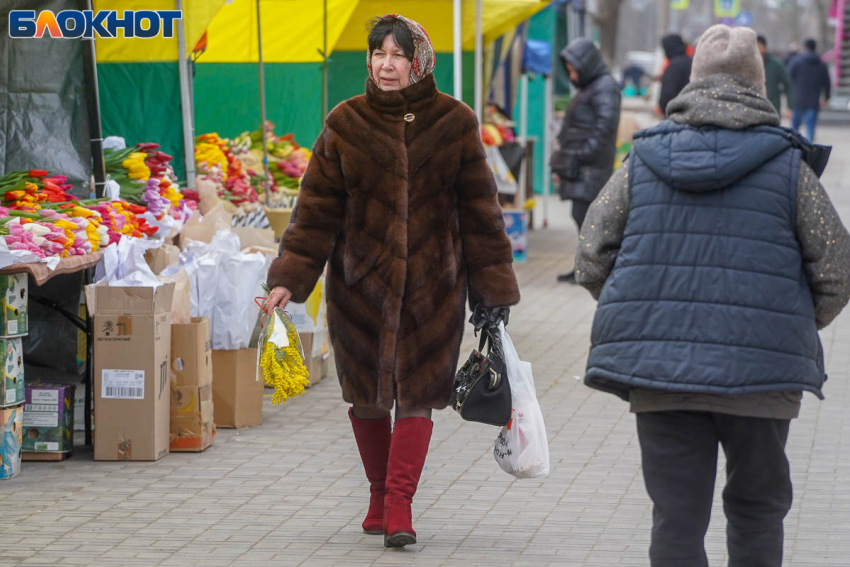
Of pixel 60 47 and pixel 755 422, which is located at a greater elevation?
pixel 60 47

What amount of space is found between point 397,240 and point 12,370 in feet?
6.54

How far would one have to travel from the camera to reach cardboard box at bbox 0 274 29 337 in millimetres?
5496

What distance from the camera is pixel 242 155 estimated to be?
351 inches

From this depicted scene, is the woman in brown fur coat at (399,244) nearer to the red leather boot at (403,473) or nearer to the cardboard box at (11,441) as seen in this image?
the red leather boot at (403,473)

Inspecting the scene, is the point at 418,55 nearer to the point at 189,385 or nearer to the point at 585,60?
the point at 189,385

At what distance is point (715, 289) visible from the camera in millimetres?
3357

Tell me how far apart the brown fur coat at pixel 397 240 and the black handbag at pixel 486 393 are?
0.09 meters

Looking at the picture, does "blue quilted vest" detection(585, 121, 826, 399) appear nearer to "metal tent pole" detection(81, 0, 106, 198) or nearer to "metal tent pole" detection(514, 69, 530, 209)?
"metal tent pole" detection(81, 0, 106, 198)

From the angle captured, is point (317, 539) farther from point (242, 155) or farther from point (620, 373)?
point (242, 155)


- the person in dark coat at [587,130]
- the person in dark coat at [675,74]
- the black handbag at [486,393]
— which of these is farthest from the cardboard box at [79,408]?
the person in dark coat at [675,74]

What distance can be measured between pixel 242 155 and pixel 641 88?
133ft

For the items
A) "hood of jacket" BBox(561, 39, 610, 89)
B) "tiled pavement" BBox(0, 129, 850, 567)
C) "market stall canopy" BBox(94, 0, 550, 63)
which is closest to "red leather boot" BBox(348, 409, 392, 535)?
"tiled pavement" BBox(0, 129, 850, 567)

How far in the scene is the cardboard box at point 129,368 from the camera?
19.2 feet

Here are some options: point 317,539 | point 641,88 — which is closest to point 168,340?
point 317,539
